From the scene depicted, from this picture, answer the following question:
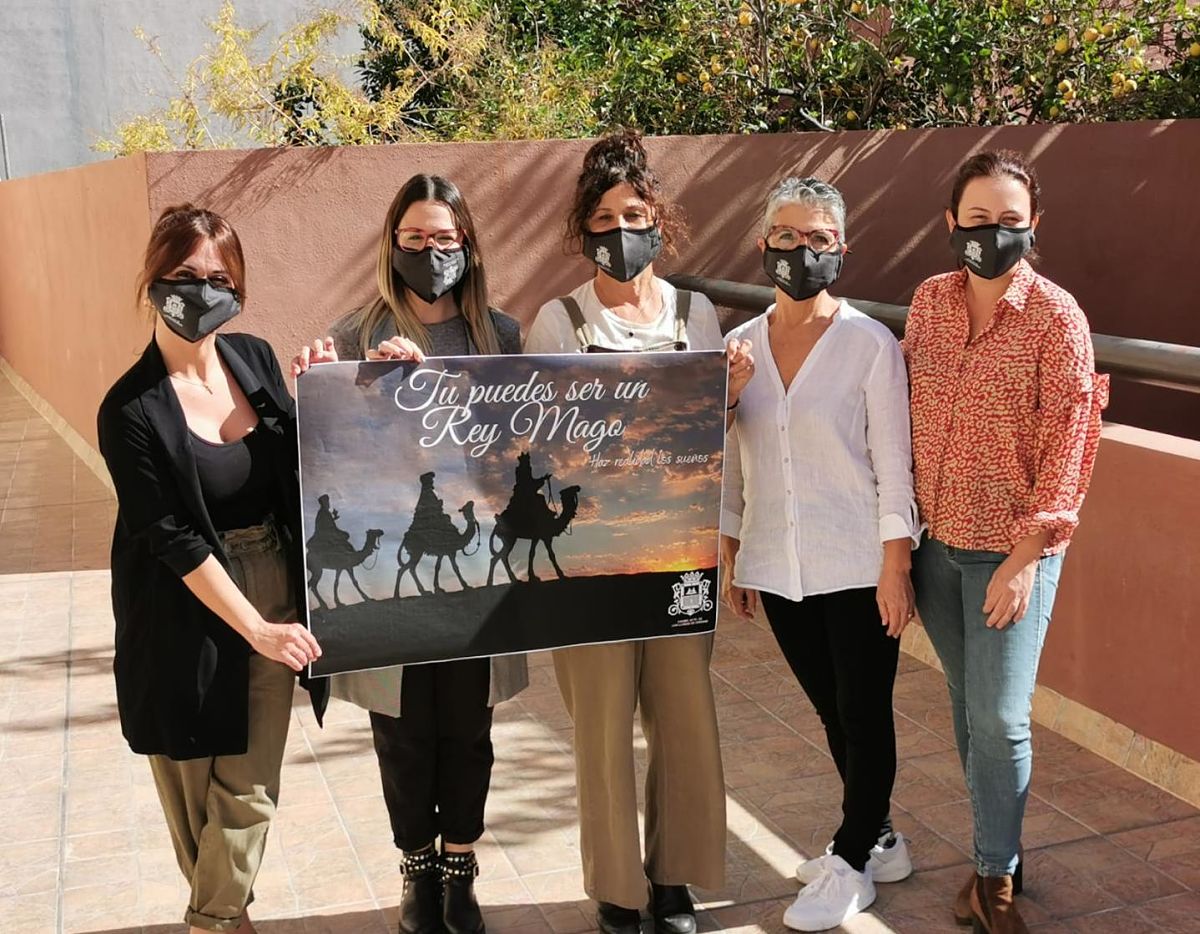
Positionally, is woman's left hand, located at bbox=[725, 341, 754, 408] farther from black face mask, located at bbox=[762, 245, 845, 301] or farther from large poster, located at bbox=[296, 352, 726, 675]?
Answer: black face mask, located at bbox=[762, 245, 845, 301]

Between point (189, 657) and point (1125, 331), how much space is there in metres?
5.59

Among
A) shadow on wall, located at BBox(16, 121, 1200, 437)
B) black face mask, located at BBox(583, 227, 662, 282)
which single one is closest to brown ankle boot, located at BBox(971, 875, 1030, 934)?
black face mask, located at BBox(583, 227, 662, 282)

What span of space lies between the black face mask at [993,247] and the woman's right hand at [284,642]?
1770 mm

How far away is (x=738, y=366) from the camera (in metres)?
3.37

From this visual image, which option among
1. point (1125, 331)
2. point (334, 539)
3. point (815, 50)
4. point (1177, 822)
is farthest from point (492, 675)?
point (815, 50)

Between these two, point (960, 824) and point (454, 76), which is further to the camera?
point (454, 76)

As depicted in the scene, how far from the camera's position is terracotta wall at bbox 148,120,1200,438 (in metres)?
6.46

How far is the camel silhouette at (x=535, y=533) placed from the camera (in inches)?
132

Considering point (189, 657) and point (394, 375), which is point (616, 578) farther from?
point (189, 657)

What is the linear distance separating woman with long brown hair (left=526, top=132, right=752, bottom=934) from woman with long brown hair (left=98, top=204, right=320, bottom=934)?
729mm

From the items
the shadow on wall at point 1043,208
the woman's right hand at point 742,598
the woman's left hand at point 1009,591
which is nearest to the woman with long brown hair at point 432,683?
the woman's right hand at point 742,598

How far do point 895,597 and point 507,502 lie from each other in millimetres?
970

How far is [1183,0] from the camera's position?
25.7 feet

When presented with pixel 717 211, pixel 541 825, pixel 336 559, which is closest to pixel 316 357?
pixel 336 559
